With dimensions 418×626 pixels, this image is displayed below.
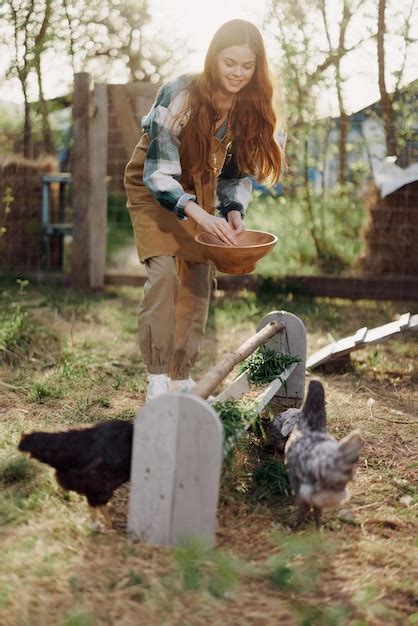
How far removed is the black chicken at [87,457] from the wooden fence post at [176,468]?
13cm

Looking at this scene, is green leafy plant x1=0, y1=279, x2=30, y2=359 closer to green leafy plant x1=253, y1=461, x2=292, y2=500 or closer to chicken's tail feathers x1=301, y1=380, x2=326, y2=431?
green leafy plant x1=253, y1=461, x2=292, y2=500

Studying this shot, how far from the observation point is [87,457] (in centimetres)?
265

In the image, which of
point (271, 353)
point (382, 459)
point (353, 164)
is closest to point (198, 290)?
point (271, 353)

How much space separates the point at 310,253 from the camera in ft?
26.4

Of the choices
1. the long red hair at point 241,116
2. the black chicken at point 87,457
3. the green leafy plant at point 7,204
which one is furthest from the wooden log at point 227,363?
the green leafy plant at point 7,204

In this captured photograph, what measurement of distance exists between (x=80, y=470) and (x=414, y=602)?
→ 113 cm

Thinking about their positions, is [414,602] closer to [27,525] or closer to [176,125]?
[27,525]

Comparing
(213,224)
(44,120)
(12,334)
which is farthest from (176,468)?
(44,120)

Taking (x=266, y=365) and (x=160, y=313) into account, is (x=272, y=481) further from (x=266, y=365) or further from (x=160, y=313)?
(x=160, y=313)

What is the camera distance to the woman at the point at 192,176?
11.7 ft

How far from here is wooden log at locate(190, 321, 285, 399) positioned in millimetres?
2762

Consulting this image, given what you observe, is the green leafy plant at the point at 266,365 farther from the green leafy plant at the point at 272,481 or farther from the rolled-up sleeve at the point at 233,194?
the rolled-up sleeve at the point at 233,194

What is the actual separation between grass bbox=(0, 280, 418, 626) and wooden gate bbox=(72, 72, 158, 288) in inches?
104

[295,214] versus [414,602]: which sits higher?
[295,214]
